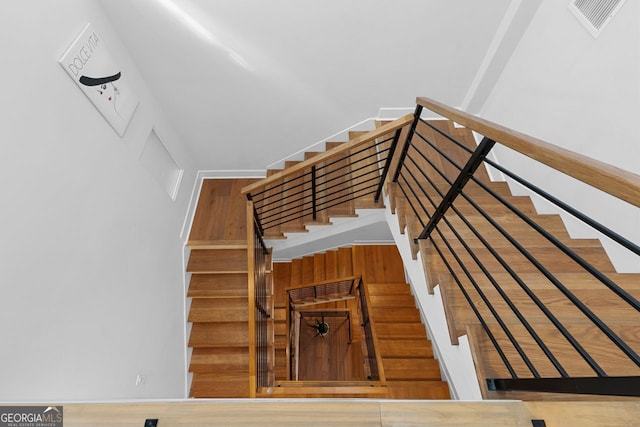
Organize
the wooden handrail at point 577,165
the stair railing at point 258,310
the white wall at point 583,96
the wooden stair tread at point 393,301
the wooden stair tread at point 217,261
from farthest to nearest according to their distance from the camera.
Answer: the wooden stair tread at point 393,301
the wooden stair tread at point 217,261
the stair railing at point 258,310
the white wall at point 583,96
the wooden handrail at point 577,165

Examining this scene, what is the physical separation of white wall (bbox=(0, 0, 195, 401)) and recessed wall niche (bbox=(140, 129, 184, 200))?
259mm

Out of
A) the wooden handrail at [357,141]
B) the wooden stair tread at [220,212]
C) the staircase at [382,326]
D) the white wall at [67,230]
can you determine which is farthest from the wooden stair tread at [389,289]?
the white wall at [67,230]

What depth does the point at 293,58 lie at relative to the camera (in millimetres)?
2980

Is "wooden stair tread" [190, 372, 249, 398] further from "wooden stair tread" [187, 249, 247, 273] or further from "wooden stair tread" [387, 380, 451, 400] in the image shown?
"wooden stair tread" [387, 380, 451, 400]

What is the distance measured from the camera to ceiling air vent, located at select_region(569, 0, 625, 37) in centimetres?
191

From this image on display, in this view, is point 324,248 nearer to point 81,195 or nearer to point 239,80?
point 239,80

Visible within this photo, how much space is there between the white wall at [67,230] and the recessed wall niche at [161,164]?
26 centimetres

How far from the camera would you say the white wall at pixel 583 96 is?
1859 millimetres

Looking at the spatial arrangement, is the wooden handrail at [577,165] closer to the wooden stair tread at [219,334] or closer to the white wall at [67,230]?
the white wall at [67,230]

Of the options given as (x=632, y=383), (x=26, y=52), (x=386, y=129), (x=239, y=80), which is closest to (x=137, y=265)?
(x=26, y=52)

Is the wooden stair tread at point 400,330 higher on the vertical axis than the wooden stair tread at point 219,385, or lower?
higher

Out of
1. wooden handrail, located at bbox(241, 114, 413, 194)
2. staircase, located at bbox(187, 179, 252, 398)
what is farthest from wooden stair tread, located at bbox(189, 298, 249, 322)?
wooden handrail, located at bbox(241, 114, 413, 194)

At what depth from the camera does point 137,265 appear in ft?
8.57

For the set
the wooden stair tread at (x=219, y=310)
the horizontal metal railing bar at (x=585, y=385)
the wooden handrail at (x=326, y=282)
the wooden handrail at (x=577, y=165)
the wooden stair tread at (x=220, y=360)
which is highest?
the wooden handrail at (x=326, y=282)
